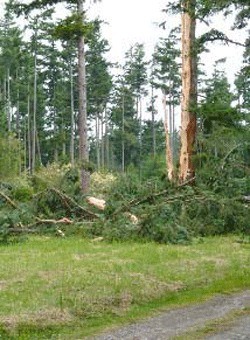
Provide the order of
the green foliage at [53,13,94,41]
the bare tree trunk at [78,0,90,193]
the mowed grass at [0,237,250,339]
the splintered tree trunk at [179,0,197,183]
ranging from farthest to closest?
1. the bare tree trunk at [78,0,90,193]
2. the green foliage at [53,13,94,41]
3. the splintered tree trunk at [179,0,197,183]
4. the mowed grass at [0,237,250,339]

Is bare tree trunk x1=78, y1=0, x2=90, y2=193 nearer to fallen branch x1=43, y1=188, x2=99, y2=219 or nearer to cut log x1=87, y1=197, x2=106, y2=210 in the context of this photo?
cut log x1=87, y1=197, x2=106, y2=210

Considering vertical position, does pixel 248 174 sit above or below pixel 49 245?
above

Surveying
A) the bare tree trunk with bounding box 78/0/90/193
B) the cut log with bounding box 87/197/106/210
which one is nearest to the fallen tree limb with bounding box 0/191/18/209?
the cut log with bounding box 87/197/106/210

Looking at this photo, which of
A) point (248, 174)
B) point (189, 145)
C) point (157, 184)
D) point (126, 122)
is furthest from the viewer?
point (126, 122)

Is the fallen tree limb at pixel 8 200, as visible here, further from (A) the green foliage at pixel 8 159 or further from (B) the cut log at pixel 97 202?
(A) the green foliage at pixel 8 159

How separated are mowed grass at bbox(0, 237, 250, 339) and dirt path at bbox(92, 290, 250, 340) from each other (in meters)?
0.27

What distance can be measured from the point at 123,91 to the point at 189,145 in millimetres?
53827

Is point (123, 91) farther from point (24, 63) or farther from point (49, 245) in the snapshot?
point (49, 245)

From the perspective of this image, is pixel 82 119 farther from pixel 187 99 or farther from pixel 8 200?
pixel 8 200

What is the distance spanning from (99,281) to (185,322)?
6.22 feet

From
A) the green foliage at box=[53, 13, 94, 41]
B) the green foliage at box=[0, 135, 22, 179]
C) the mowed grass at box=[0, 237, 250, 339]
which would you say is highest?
the green foliage at box=[53, 13, 94, 41]

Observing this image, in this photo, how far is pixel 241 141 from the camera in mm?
15242

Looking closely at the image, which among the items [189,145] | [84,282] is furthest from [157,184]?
[84,282]

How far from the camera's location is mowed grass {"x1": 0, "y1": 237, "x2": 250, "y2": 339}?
709cm
